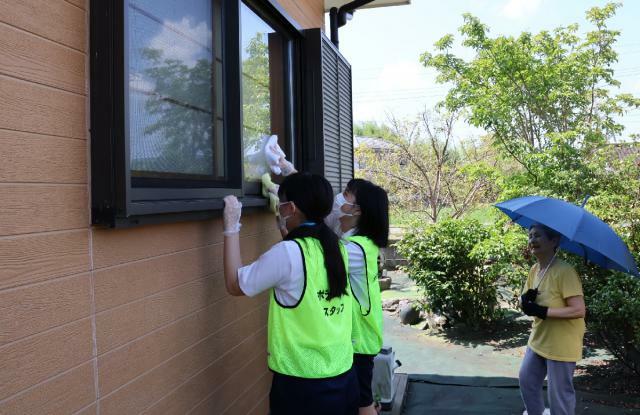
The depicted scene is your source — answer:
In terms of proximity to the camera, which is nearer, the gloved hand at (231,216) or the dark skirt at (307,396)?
the dark skirt at (307,396)

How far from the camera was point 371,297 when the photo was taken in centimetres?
278

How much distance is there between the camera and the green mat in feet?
14.1

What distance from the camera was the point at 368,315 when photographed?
280 cm

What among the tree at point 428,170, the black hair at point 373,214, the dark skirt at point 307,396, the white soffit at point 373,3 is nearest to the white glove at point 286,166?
the black hair at point 373,214

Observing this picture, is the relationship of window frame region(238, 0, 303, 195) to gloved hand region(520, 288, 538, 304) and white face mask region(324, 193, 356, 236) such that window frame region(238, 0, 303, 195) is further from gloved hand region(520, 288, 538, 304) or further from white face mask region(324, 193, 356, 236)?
gloved hand region(520, 288, 538, 304)

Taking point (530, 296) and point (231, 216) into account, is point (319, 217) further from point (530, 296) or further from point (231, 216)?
point (530, 296)

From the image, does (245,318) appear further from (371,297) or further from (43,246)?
(43,246)

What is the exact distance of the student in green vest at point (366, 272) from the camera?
2732mm

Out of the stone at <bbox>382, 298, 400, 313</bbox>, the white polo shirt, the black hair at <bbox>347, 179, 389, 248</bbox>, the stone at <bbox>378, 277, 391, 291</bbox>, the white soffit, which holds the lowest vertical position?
the stone at <bbox>382, 298, 400, 313</bbox>

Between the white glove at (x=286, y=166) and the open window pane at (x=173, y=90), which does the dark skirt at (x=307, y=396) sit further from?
the white glove at (x=286, y=166)

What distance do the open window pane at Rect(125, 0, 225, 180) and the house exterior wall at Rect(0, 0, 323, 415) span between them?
0.19m

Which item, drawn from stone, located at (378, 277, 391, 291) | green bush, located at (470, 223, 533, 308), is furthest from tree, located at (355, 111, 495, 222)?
green bush, located at (470, 223, 533, 308)

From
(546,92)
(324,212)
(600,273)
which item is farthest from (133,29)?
(546,92)

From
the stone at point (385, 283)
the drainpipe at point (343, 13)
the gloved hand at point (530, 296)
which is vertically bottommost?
the stone at point (385, 283)
